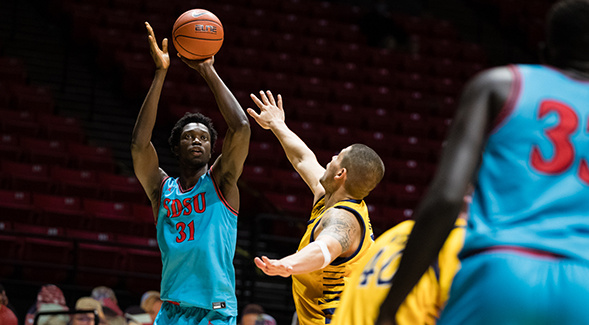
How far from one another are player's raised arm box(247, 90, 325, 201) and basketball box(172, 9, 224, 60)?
0.43m

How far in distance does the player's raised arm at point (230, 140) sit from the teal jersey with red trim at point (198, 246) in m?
0.06

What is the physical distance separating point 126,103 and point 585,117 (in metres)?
11.4

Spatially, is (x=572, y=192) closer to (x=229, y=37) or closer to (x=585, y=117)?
(x=585, y=117)

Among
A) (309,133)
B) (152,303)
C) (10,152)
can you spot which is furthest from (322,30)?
(152,303)

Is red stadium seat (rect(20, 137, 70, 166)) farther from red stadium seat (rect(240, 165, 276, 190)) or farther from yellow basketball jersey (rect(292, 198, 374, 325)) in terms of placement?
yellow basketball jersey (rect(292, 198, 374, 325))

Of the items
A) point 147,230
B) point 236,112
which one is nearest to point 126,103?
point 147,230

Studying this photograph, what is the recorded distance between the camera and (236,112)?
4.05m

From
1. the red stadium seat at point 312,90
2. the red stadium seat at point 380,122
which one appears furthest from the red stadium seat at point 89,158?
the red stadium seat at point 380,122

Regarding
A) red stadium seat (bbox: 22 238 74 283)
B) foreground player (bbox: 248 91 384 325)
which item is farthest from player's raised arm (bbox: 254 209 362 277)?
red stadium seat (bbox: 22 238 74 283)

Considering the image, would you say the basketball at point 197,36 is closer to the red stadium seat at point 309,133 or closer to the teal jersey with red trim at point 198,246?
the teal jersey with red trim at point 198,246

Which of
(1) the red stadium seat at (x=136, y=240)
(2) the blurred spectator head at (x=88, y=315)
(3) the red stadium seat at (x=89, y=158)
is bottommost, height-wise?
(2) the blurred spectator head at (x=88, y=315)

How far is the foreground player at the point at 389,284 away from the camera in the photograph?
5.61 ft

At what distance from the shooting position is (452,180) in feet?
5.12

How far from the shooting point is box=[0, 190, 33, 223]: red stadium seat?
817 cm
